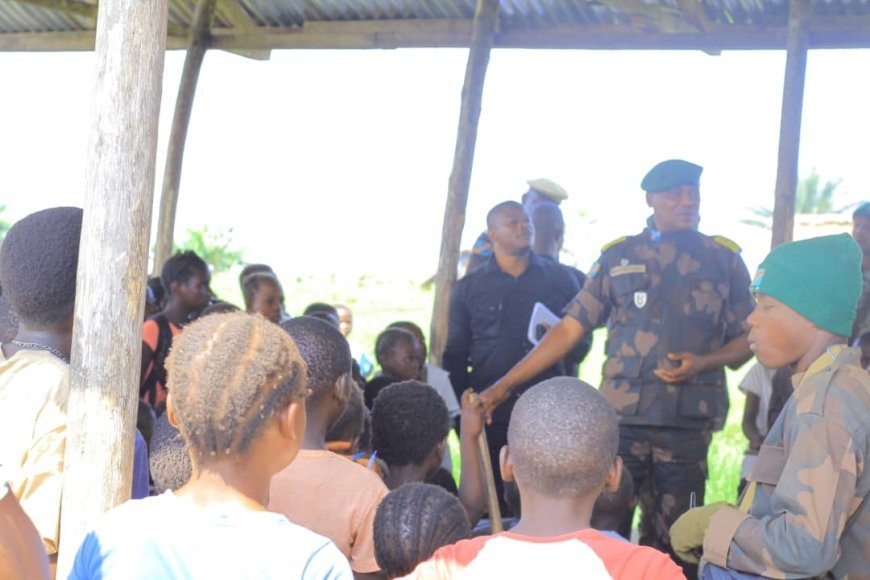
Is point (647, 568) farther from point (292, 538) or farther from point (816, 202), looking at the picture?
point (816, 202)

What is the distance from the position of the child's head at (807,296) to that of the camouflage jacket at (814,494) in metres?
0.09

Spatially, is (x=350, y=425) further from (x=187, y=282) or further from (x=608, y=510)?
(x=187, y=282)

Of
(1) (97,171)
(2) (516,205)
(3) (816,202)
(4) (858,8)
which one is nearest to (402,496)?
(1) (97,171)

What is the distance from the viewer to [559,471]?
2.41m

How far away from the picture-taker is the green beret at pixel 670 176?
4828mm

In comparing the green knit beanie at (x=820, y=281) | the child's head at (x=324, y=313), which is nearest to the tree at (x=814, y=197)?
the child's head at (x=324, y=313)

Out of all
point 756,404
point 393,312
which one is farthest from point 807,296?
point 393,312

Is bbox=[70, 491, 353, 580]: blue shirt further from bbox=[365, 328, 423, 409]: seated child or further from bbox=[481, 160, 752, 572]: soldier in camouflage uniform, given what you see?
bbox=[365, 328, 423, 409]: seated child

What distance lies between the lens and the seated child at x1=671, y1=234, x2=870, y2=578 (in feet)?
9.05

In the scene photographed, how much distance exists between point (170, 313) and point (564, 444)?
151 inches

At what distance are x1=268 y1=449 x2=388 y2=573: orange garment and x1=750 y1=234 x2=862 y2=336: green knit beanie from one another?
48.8 inches

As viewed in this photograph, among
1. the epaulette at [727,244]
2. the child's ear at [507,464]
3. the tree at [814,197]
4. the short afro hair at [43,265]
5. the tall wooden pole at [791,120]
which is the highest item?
the tree at [814,197]

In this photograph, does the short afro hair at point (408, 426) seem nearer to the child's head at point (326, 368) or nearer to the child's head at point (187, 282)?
the child's head at point (326, 368)

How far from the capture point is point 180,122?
311 inches
